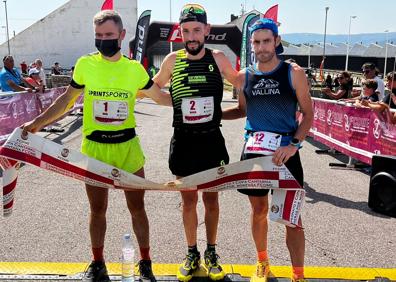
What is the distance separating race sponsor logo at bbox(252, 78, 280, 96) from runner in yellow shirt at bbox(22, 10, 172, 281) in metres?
0.85

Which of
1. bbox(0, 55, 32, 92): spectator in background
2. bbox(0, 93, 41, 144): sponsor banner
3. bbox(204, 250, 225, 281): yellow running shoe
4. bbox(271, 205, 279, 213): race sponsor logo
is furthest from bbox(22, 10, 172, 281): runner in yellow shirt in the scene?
bbox(0, 55, 32, 92): spectator in background

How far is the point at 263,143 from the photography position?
123 inches

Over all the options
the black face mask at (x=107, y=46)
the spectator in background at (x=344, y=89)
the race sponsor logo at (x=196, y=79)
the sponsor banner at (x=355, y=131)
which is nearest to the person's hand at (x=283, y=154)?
the race sponsor logo at (x=196, y=79)

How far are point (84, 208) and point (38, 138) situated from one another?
2.24 meters

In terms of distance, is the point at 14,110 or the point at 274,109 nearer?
the point at 274,109

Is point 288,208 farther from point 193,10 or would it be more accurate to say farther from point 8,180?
point 8,180

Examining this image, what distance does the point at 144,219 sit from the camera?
3.37m

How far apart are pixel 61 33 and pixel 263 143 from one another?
48.2 m

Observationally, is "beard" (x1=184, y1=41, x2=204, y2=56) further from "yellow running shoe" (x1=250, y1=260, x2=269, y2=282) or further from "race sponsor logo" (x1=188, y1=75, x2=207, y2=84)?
"yellow running shoe" (x1=250, y1=260, x2=269, y2=282)

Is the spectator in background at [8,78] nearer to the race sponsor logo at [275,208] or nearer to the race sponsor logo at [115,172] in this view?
the race sponsor logo at [115,172]

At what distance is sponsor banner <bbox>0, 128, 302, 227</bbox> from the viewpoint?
10.0 ft

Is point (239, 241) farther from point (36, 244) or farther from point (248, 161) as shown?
point (36, 244)

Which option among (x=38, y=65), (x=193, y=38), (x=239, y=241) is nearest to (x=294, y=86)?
(x=193, y=38)

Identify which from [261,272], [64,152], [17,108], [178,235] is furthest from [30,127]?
[17,108]
